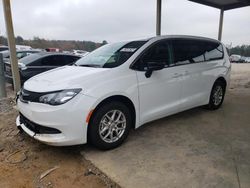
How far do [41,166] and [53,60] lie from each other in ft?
17.5

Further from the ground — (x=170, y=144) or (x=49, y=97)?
(x=49, y=97)

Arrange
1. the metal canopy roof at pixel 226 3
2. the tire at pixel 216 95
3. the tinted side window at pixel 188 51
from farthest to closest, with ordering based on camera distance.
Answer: the metal canopy roof at pixel 226 3, the tire at pixel 216 95, the tinted side window at pixel 188 51

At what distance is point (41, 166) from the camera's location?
2.89 m

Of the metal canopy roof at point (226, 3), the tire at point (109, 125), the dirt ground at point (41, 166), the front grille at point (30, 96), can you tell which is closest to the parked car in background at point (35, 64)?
the dirt ground at point (41, 166)

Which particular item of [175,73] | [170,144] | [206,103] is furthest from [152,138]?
[206,103]

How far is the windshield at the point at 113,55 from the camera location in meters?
3.46

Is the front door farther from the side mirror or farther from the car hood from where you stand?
the car hood

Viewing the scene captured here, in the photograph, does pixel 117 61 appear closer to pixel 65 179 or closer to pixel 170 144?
pixel 170 144

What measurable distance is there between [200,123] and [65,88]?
2635 mm

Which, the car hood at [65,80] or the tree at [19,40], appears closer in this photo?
the car hood at [65,80]

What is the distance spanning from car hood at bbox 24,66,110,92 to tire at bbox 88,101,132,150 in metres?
0.42

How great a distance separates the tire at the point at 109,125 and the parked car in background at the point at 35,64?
Result: 4.56m

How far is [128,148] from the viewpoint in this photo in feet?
10.7

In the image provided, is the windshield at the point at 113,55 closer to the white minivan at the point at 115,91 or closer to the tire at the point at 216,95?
the white minivan at the point at 115,91
